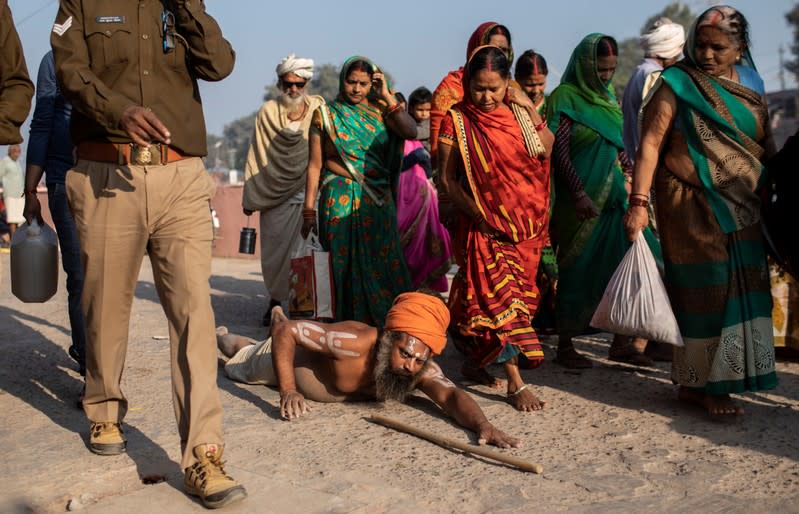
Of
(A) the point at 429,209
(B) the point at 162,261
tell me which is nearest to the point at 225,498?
(B) the point at 162,261

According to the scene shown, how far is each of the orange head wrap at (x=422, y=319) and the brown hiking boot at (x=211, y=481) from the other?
1375 millimetres

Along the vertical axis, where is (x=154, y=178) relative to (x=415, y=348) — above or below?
above

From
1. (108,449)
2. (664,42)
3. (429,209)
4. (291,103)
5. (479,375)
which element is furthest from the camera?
(291,103)

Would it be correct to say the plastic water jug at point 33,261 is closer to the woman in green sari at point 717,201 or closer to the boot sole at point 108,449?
the boot sole at point 108,449

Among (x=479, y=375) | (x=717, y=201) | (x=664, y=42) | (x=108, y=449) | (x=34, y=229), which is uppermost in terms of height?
(x=664, y=42)

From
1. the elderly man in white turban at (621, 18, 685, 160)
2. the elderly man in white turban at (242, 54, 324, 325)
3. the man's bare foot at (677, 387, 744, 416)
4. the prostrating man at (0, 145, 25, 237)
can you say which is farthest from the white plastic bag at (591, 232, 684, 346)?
the prostrating man at (0, 145, 25, 237)

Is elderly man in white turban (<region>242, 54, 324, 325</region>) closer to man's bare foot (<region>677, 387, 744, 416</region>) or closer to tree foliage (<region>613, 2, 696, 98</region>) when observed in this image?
man's bare foot (<region>677, 387, 744, 416</region>)

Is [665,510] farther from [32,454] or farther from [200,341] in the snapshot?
[32,454]

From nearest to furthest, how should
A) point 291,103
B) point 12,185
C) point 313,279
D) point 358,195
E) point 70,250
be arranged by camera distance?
point 70,250, point 313,279, point 358,195, point 291,103, point 12,185

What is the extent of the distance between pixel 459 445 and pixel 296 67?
4748 millimetres

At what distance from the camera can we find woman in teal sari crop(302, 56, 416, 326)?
6.39 metres

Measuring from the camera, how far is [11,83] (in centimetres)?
377

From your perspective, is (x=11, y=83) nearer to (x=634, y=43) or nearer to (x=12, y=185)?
(x=12, y=185)

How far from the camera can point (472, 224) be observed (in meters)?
5.20
